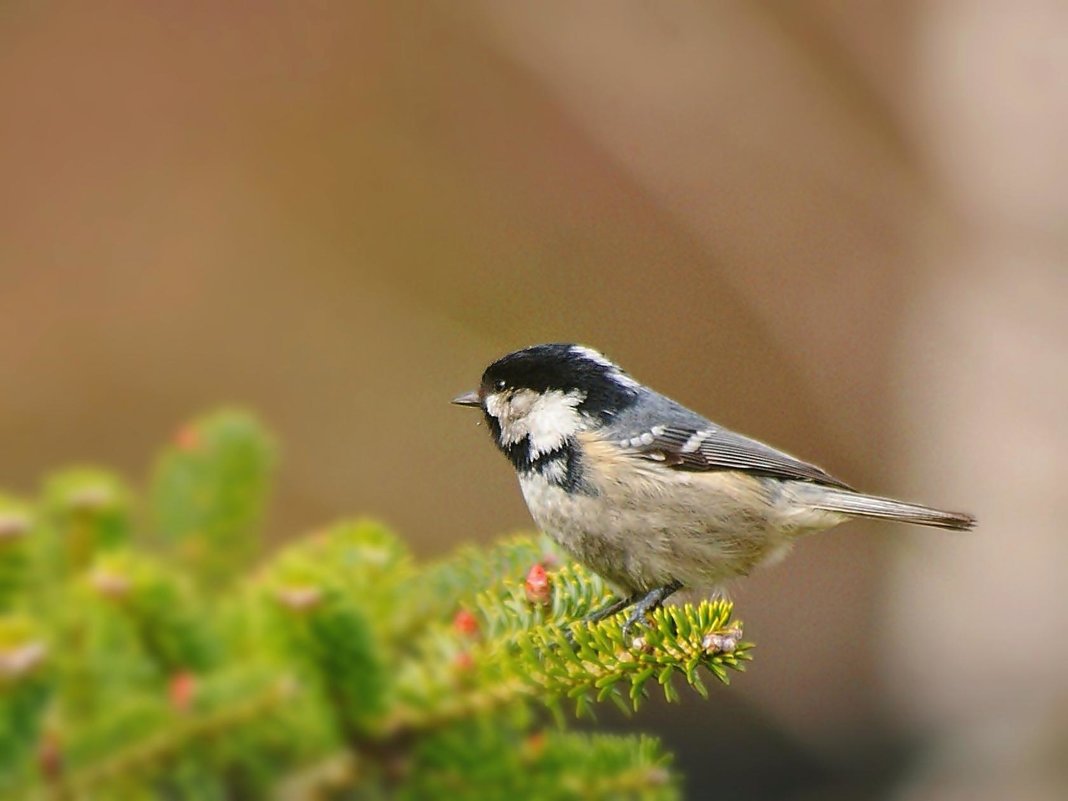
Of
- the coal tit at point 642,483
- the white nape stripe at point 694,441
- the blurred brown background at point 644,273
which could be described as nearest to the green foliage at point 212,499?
the coal tit at point 642,483

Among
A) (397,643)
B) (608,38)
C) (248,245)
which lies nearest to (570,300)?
(608,38)

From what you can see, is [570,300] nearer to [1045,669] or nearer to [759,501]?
[1045,669]

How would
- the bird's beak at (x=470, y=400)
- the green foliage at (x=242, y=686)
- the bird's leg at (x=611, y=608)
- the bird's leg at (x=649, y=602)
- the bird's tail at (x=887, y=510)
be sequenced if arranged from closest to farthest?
the green foliage at (x=242, y=686)
the bird's leg at (x=649, y=602)
the bird's leg at (x=611, y=608)
the bird's tail at (x=887, y=510)
the bird's beak at (x=470, y=400)

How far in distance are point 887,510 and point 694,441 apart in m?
0.36

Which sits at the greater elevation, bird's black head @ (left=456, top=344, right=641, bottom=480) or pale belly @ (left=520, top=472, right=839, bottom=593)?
bird's black head @ (left=456, top=344, right=641, bottom=480)

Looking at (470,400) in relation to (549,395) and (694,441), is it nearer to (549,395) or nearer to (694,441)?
(549,395)

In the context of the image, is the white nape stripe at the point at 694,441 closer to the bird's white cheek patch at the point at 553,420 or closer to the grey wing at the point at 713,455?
the grey wing at the point at 713,455

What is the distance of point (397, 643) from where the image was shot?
1226 millimetres

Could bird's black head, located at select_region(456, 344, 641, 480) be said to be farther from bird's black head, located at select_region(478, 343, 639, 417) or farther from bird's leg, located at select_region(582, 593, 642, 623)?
bird's leg, located at select_region(582, 593, 642, 623)

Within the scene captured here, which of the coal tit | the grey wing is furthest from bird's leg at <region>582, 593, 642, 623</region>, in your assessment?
the grey wing

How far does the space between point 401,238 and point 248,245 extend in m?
0.67

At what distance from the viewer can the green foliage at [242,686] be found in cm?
94

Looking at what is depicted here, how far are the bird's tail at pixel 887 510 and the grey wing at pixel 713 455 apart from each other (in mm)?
32

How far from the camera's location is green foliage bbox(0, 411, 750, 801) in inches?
36.9
